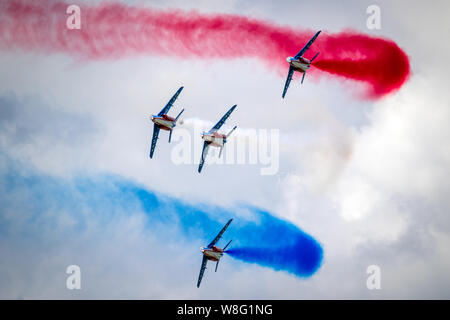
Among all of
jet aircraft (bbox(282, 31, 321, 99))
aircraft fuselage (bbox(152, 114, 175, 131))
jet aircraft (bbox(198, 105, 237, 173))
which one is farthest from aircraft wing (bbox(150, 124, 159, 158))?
jet aircraft (bbox(282, 31, 321, 99))

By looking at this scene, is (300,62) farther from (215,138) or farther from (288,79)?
(215,138)

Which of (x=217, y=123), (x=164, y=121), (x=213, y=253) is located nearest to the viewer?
(x=164, y=121)

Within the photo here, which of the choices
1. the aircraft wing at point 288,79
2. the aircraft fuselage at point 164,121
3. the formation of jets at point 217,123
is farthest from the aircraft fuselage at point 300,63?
the aircraft fuselage at point 164,121

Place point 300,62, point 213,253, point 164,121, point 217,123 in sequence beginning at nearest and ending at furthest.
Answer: point 164,121 < point 300,62 < point 217,123 < point 213,253

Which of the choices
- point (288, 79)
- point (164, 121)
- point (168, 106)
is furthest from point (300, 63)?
point (164, 121)

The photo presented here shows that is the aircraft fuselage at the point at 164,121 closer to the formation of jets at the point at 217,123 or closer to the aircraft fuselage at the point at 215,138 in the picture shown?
the formation of jets at the point at 217,123
